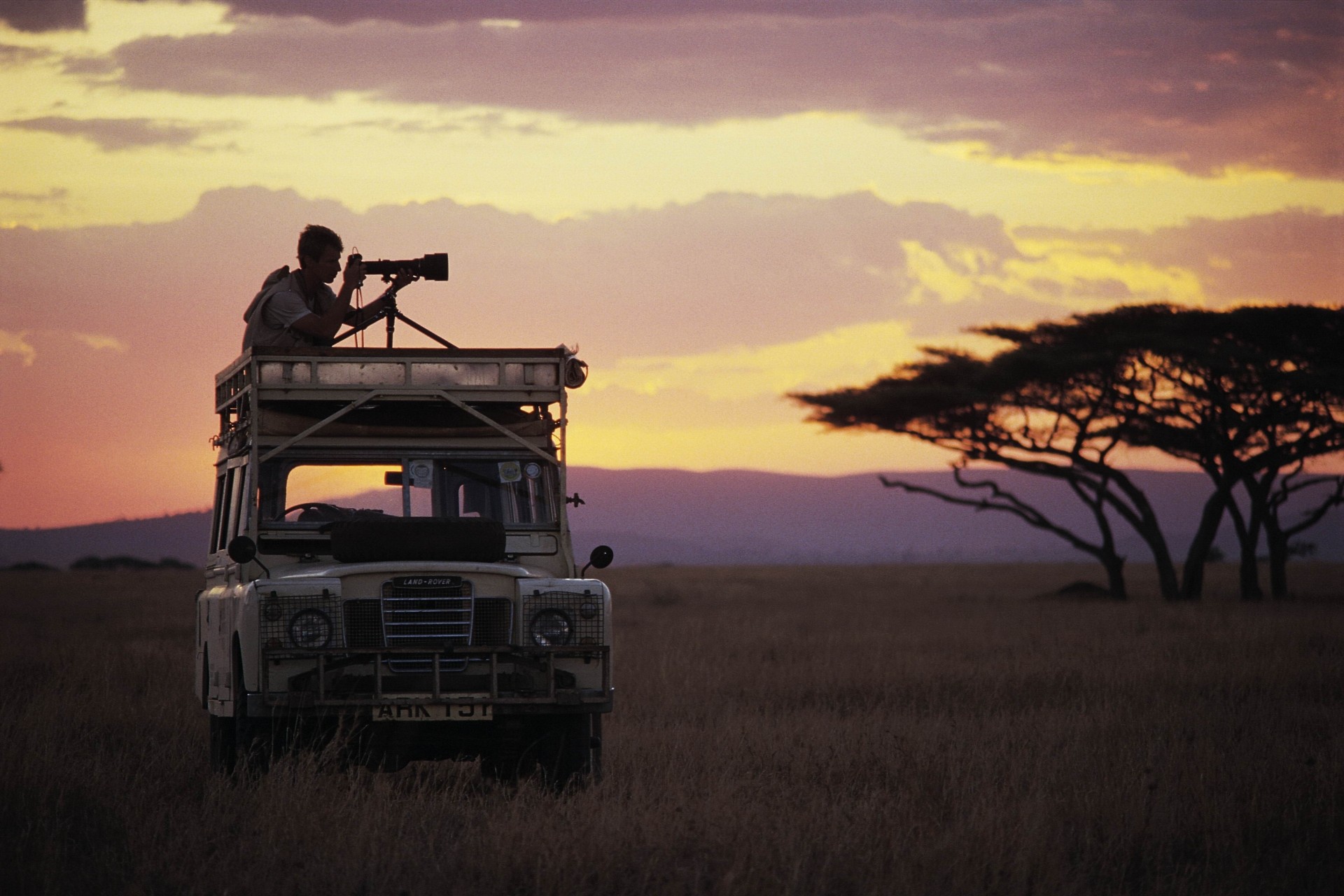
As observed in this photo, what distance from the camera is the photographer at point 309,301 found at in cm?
1040

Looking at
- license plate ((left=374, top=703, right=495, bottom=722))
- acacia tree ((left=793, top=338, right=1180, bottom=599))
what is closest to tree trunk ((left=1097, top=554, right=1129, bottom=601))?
acacia tree ((left=793, top=338, right=1180, bottom=599))

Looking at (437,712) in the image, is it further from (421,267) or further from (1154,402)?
(1154,402)

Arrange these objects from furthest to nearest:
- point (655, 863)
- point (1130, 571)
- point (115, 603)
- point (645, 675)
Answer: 1. point (1130, 571)
2. point (115, 603)
3. point (645, 675)
4. point (655, 863)

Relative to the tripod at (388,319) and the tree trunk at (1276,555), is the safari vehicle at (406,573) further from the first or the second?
the tree trunk at (1276,555)

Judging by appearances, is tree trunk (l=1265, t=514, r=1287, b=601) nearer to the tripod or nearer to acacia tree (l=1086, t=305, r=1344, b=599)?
acacia tree (l=1086, t=305, r=1344, b=599)

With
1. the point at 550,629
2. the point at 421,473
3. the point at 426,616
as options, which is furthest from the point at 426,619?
the point at 421,473

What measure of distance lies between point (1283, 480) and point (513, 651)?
33.1 metres

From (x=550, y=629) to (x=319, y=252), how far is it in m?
3.37

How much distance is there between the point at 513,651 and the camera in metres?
8.76

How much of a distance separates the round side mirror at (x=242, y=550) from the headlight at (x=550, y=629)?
160cm

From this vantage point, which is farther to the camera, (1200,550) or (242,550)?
(1200,550)

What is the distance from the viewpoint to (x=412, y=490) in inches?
391

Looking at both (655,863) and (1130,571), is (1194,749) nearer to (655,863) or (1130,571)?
(655,863)

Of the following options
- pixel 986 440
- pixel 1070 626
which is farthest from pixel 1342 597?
pixel 1070 626
